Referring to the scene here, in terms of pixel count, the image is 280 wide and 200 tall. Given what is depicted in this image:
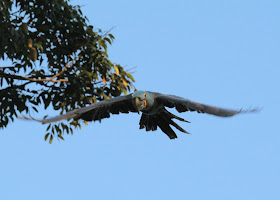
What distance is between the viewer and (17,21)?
1159 centimetres

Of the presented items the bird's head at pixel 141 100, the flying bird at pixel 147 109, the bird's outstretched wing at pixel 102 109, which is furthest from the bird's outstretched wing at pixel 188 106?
the bird's outstretched wing at pixel 102 109

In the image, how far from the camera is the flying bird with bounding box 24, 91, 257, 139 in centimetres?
880

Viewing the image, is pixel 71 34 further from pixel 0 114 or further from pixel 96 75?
pixel 0 114

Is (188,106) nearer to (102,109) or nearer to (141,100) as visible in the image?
(141,100)

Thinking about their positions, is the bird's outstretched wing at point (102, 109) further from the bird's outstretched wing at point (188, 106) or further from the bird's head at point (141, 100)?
the bird's outstretched wing at point (188, 106)

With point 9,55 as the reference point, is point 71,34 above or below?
above

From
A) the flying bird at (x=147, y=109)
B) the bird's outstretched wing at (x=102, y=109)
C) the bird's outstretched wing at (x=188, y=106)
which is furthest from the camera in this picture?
the bird's outstretched wing at (x=102, y=109)

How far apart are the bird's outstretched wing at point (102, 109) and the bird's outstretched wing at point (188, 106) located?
23.3 inches

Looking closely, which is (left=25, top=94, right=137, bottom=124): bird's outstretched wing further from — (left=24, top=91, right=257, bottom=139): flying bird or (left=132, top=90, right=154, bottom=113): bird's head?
(left=132, top=90, right=154, bottom=113): bird's head

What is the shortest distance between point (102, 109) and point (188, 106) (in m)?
1.94

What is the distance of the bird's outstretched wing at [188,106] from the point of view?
7898 mm

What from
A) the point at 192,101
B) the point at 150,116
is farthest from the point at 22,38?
the point at 192,101

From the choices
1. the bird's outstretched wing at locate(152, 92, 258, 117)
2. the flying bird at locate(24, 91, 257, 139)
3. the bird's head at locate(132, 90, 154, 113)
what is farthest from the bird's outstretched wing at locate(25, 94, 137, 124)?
the bird's outstretched wing at locate(152, 92, 258, 117)

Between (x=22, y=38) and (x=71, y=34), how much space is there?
1.82 metres
